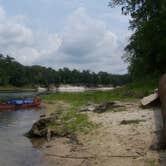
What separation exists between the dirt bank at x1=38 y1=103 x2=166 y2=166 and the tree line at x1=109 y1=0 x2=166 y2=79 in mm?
20493

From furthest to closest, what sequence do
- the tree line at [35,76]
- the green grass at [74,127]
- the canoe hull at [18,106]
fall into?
the tree line at [35,76] → the canoe hull at [18,106] → the green grass at [74,127]

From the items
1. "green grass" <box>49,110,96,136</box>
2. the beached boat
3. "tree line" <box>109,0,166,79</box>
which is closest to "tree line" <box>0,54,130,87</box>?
the beached boat

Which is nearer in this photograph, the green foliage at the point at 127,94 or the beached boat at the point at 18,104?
the green foliage at the point at 127,94

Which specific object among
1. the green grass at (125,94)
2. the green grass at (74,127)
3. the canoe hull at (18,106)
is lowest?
the canoe hull at (18,106)

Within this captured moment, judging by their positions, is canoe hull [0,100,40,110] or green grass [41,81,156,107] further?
canoe hull [0,100,40,110]

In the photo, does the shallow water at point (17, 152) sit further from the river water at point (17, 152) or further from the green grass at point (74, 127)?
the green grass at point (74, 127)

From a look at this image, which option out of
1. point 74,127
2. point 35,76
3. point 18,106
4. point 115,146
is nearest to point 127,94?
point 74,127

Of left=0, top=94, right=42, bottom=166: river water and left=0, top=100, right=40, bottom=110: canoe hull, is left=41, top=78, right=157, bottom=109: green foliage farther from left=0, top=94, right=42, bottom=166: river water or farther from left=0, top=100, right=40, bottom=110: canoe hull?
left=0, top=94, right=42, bottom=166: river water

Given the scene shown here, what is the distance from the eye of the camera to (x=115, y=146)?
1349 centimetres

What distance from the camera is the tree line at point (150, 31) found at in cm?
3794

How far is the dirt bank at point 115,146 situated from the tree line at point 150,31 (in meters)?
20.5

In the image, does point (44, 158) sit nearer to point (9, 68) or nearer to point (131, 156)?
point (131, 156)

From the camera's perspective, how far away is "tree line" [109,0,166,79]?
3794 centimetres

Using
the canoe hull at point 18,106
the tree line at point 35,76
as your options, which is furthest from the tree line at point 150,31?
the tree line at point 35,76
